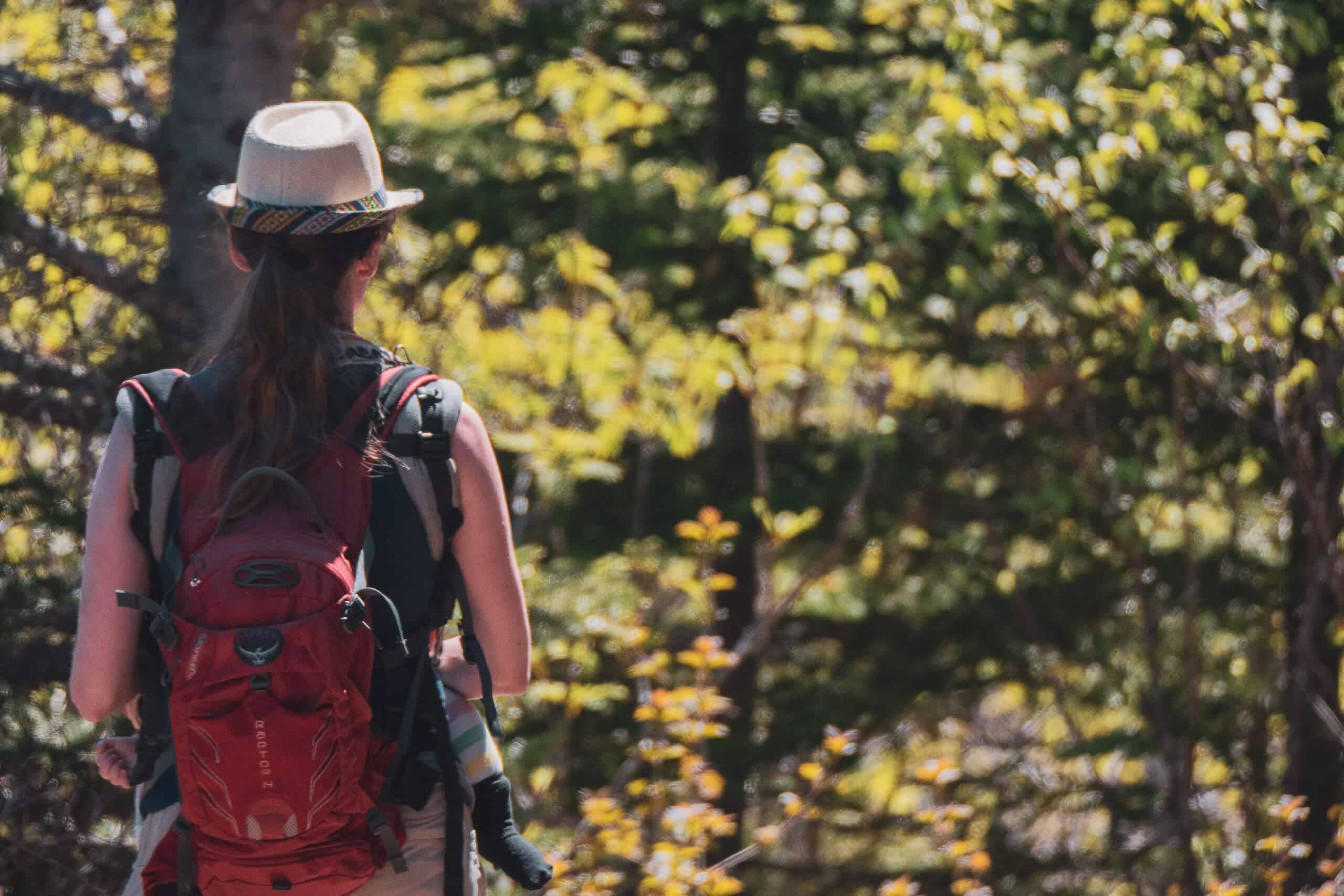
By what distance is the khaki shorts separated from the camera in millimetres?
1888

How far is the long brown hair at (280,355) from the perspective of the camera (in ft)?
5.84

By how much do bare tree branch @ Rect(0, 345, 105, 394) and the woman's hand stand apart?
207cm

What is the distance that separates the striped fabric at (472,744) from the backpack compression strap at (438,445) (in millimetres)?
164

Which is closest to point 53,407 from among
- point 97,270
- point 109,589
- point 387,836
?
point 97,270

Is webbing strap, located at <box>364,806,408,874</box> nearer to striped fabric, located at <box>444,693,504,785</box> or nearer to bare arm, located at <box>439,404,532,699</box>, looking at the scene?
striped fabric, located at <box>444,693,504,785</box>

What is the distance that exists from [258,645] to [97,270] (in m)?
2.58

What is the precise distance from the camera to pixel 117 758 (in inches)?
80.2

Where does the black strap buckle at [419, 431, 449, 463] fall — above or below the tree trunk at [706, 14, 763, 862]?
above

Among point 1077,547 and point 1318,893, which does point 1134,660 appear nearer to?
point 1077,547

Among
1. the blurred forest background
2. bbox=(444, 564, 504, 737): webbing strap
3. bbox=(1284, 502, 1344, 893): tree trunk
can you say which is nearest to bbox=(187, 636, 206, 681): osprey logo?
bbox=(444, 564, 504, 737): webbing strap

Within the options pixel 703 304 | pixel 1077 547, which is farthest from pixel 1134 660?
pixel 703 304

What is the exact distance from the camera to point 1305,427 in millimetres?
5406

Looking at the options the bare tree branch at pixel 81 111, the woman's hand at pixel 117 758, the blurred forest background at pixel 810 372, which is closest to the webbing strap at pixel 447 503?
the woman's hand at pixel 117 758

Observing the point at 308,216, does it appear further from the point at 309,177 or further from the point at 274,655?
the point at 274,655
